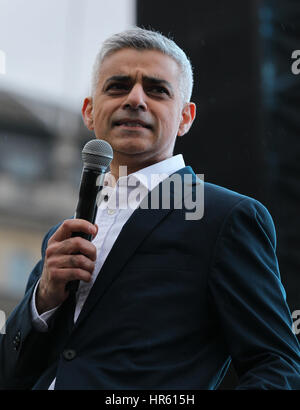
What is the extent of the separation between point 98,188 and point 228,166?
2306 mm

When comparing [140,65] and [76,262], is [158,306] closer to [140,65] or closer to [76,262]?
[76,262]

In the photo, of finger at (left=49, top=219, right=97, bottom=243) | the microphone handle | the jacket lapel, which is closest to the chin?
the jacket lapel

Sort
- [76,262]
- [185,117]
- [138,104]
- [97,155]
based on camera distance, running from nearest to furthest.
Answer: [76,262], [97,155], [138,104], [185,117]

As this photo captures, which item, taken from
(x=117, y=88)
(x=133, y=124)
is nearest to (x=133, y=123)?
(x=133, y=124)

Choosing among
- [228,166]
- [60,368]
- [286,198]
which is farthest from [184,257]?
[286,198]

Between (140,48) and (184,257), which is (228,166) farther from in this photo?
(184,257)

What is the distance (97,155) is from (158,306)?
0.42 m

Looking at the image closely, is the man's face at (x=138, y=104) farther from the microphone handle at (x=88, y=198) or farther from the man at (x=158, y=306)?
the microphone handle at (x=88, y=198)

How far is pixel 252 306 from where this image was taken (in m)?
1.52

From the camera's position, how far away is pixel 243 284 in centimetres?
153

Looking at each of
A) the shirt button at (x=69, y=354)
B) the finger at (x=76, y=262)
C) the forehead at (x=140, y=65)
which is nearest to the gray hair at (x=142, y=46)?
the forehead at (x=140, y=65)

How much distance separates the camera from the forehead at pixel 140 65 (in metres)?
1.84

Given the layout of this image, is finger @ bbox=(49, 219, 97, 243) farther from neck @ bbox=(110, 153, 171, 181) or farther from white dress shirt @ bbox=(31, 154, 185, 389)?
neck @ bbox=(110, 153, 171, 181)

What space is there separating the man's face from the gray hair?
0.02 m
